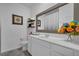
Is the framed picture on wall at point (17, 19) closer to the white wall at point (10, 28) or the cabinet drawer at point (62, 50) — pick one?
the white wall at point (10, 28)

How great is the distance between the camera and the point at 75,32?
1.31 meters

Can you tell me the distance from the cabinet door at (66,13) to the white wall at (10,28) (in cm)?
80

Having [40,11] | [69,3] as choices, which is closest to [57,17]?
[69,3]

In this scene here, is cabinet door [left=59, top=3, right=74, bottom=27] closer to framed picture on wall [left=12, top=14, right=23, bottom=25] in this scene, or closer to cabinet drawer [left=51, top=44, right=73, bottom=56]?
cabinet drawer [left=51, top=44, right=73, bottom=56]

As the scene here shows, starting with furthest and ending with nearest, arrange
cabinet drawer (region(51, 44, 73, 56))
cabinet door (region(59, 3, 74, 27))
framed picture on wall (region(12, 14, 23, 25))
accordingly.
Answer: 1. framed picture on wall (region(12, 14, 23, 25))
2. cabinet door (region(59, 3, 74, 27))
3. cabinet drawer (region(51, 44, 73, 56))

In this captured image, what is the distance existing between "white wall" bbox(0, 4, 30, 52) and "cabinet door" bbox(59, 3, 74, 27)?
0.80 m

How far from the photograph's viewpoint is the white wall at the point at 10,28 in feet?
6.26

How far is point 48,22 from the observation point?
8.25ft

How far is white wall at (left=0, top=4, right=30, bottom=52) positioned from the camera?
6.26 ft

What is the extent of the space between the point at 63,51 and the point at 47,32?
1.40m

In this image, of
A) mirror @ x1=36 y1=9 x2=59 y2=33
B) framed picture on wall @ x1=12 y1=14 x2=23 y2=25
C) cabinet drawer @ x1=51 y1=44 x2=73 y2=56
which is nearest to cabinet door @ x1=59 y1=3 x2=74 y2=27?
mirror @ x1=36 y1=9 x2=59 y2=33

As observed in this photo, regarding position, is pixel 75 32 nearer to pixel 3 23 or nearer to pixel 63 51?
pixel 63 51

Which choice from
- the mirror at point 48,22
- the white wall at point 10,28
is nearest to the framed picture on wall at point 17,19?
the white wall at point 10,28

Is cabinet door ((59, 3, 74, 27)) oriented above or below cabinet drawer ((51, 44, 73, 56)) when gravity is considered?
above
